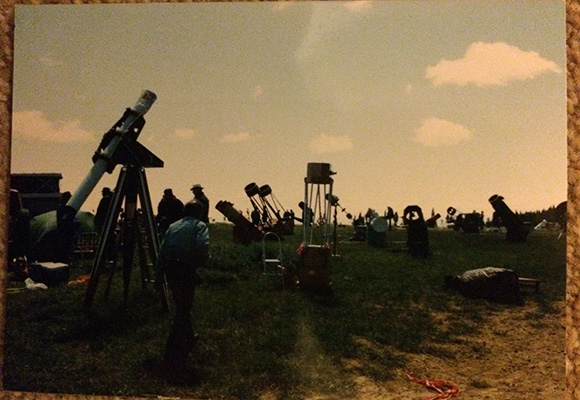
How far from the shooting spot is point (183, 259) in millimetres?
4637

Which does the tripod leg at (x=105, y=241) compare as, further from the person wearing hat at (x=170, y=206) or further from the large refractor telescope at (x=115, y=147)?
the person wearing hat at (x=170, y=206)

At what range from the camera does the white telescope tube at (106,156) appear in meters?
5.71

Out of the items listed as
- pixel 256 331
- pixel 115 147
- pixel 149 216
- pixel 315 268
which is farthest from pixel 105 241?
pixel 315 268

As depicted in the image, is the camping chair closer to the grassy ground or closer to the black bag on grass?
the grassy ground

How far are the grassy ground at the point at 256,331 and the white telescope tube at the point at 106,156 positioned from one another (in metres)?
1.14

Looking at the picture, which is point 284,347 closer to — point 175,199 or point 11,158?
point 175,199

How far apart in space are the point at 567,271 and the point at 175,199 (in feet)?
12.8

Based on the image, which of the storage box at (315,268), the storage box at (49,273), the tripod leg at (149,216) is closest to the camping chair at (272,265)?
the storage box at (315,268)

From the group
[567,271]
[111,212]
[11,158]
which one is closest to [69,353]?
[111,212]

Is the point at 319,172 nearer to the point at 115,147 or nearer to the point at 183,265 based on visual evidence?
the point at 183,265

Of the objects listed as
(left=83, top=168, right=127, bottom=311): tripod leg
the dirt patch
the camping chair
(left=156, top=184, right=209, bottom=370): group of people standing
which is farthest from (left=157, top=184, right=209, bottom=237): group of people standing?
the dirt patch

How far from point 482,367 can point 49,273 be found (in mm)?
5050

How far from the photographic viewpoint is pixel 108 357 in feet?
16.5

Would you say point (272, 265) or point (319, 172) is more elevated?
point (319, 172)
